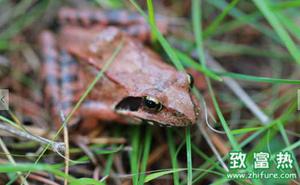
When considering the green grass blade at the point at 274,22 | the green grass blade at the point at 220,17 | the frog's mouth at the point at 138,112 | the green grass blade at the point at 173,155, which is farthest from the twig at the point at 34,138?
the green grass blade at the point at 274,22

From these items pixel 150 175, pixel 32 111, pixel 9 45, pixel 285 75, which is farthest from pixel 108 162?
pixel 285 75

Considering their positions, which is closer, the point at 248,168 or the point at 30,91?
the point at 248,168

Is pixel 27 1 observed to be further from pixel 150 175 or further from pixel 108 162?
pixel 150 175

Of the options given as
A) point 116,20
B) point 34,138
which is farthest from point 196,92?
point 34,138

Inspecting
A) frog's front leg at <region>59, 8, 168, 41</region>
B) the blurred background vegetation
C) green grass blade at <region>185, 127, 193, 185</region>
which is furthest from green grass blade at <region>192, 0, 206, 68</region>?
green grass blade at <region>185, 127, 193, 185</region>

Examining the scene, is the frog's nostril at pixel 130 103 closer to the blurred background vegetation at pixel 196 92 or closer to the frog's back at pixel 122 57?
the frog's back at pixel 122 57

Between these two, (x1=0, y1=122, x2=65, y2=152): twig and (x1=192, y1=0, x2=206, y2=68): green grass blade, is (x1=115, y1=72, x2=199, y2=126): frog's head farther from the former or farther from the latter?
(x1=0, y1=122, x2=65, y2=152): twig

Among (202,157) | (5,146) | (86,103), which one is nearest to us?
(5,146)
